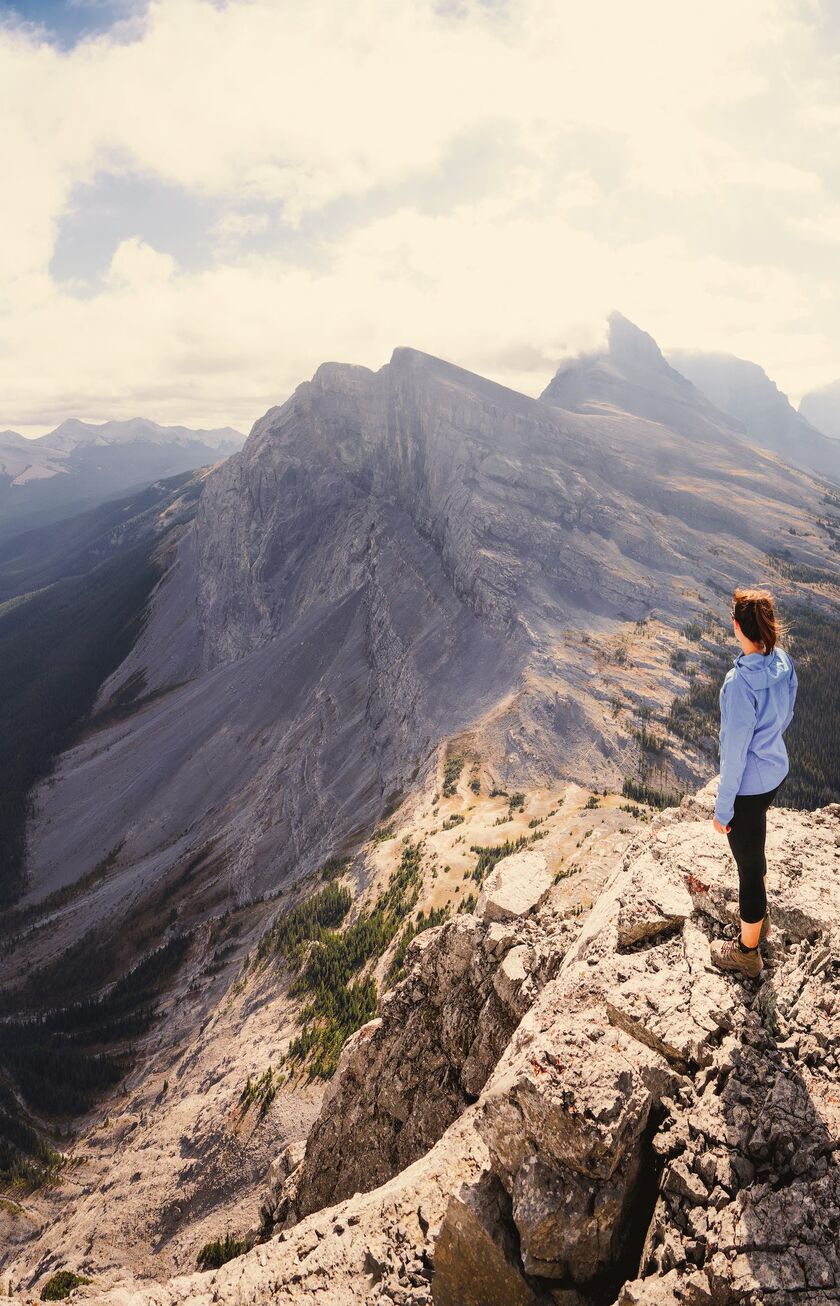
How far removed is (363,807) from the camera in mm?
68000

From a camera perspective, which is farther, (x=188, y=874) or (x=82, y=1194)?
(x=188, y=874)

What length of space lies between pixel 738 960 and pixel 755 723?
10.9 feet

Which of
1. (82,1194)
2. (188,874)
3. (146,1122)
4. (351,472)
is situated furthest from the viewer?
(351,472)

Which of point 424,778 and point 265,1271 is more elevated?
point 265,1271

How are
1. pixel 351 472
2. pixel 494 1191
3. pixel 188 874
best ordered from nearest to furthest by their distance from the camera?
pixel 494 1191 → pixel 188 874 → pixel 351 472

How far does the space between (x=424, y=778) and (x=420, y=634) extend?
101 feet

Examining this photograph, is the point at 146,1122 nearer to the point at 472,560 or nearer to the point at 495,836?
the point at 495,836

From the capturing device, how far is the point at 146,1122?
43.4 metres

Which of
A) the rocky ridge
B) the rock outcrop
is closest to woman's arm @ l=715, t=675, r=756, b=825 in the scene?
the rocky ridge

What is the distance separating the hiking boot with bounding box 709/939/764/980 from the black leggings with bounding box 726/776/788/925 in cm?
50

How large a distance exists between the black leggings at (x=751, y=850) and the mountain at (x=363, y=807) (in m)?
1.04

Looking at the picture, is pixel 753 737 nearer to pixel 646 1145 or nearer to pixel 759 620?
pixel 759 620

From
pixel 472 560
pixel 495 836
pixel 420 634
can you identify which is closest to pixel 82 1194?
pixel 495 836

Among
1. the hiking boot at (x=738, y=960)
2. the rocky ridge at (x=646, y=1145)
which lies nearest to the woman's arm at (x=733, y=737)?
the hiking boot at (x=738, y=960)
